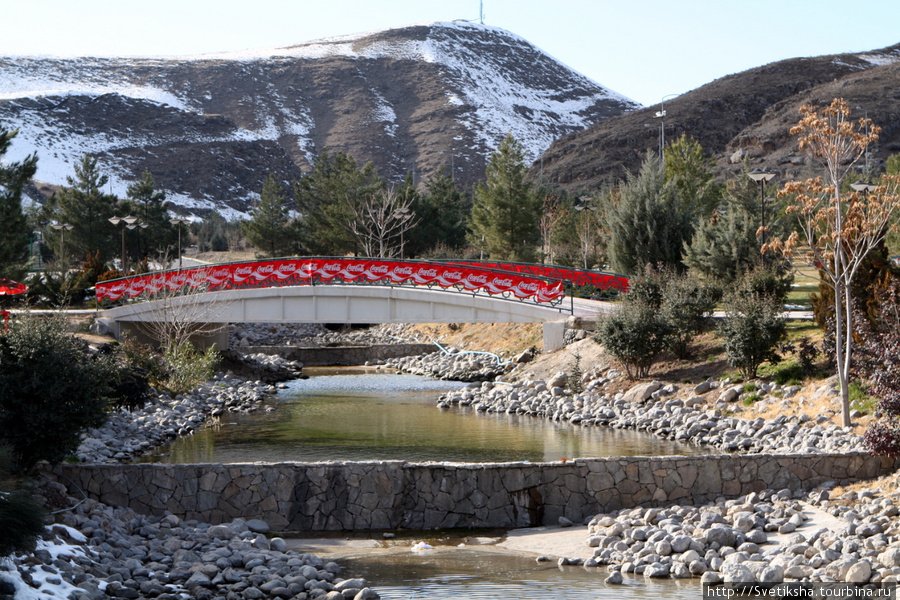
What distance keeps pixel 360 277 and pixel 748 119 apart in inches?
3889

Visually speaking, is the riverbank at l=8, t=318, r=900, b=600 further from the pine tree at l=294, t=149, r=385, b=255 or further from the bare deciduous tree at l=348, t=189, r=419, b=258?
the pine tree at l=294, t=149, r=385, b=255

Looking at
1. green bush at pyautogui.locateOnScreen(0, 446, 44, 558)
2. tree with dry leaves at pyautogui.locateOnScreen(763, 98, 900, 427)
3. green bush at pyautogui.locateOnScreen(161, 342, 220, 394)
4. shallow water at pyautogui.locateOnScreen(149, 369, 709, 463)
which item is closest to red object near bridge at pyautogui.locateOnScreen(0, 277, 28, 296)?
green bush at pyautogui.locateOnScreen(161, 342, 220, 394)

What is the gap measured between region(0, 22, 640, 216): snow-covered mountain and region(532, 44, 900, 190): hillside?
91.7 feet

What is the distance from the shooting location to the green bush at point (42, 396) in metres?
12.3

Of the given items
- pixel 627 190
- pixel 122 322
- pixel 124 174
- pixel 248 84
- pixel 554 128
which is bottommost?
pixel 122 322

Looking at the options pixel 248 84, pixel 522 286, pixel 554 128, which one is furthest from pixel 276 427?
pixel 248 84

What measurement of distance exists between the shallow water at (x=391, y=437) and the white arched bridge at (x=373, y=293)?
105 inches

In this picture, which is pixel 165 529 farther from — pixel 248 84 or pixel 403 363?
pixel 248 84

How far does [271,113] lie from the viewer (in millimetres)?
172375

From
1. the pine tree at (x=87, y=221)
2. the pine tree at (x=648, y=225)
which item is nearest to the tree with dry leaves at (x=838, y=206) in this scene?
the pine tree at (x=648, y=225)

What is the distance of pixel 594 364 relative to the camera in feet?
80.5

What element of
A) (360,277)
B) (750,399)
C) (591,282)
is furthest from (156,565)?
(591,282)

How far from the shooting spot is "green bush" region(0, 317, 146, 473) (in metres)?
12.3

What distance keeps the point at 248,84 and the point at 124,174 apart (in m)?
59.7
